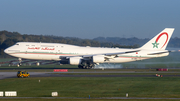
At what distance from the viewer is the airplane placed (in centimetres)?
6019

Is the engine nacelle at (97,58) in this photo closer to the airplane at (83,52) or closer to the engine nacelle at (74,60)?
the airplane at (83,52)

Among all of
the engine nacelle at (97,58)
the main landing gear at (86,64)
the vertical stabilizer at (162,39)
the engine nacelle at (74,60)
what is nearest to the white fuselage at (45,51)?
the main landing gear at (86,64)

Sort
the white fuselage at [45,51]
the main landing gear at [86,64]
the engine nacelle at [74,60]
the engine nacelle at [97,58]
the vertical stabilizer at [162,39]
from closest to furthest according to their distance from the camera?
the engine nacelle at [74,60]
the white fuselage at [45,51]
the engine nacelle at [97,58]
the main landing gear at [86,64]
the vertical stabilizer at [162,39]

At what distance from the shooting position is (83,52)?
63.8 m

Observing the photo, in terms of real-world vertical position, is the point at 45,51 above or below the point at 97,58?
above

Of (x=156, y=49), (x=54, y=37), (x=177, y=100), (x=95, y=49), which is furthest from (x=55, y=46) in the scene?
(x=54, y=37)

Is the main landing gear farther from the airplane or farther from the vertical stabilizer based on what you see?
the vertical stabilizer

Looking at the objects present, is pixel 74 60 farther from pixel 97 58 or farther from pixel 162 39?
pixel 162 39

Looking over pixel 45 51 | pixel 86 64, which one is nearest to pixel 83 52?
pixel 86 64

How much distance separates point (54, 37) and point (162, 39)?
3720 inches

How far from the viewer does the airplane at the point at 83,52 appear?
2370 inches

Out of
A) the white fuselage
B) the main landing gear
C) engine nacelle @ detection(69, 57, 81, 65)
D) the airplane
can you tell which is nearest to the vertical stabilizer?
the airplane

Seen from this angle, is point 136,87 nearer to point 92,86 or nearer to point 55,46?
point 92,86

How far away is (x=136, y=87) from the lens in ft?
105
